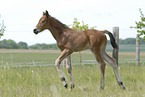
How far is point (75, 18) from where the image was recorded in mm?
10086

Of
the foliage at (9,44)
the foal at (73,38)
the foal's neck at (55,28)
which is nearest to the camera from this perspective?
the foal at (73,38)

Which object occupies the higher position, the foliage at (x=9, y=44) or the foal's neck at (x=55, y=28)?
the foal's neck at (x=55, y=28)

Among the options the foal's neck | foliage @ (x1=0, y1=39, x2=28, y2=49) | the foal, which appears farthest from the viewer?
foliage @ (x1=0, y1=39, x2=28, y2=49)

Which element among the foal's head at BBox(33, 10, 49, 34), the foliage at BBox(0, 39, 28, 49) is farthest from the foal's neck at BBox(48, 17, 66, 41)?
the foliage at BBox(0, 39, 28, 49)

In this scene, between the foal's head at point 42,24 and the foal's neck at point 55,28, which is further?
the foal's neck at point 55,28

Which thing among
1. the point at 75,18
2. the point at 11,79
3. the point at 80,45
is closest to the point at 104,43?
the point at 80,45

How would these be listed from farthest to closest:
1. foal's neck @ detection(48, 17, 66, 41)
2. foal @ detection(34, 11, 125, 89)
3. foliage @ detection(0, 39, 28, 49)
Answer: foliage @ detection(0, 39, 28, 49)
foal's neck @ detection(48, 17, 66, 41)
foal @ detection(34, 11, 125, 89)

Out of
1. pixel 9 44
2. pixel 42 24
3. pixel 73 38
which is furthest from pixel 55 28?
pixel 9 44

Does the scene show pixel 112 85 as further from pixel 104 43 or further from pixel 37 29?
pixel 37 29

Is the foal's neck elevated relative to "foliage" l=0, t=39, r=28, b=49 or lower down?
elevated

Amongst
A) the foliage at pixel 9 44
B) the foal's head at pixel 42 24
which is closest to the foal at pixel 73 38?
the foal's head at pixel 42 24

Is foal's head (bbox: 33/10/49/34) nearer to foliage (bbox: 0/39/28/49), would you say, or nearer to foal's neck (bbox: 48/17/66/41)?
foal's neck (bbox: 48/17/66/41)

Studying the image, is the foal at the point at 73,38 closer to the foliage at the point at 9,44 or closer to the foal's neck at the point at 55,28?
the foal's neck at the point at 55,28

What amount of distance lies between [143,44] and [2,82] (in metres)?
9.36
